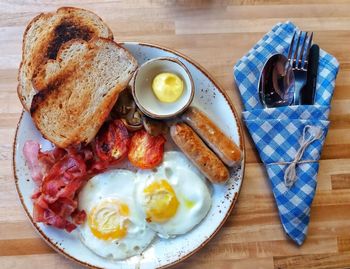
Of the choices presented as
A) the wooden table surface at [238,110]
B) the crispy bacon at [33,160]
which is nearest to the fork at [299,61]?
the wooden table surface at [238,110]

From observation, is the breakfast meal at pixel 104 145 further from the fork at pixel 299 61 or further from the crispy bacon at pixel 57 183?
the fork at pixel 299 61

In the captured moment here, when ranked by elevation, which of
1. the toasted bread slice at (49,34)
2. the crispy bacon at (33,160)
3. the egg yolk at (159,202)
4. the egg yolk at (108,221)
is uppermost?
the toasted bread slice at (49,34)

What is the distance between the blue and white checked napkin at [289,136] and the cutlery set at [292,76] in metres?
0.04

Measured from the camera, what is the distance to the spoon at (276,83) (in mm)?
2219

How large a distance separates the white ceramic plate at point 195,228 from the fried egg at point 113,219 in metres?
0.05

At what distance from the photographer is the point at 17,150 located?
2.15m

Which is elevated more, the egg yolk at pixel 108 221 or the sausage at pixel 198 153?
the sausage at pixel 198 153

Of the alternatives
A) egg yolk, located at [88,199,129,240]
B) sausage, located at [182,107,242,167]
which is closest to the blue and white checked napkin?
sausage, located at [182,107,242,167]

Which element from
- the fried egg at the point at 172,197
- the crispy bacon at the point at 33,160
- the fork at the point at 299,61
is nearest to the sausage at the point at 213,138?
the fried egg at the point at 172,197

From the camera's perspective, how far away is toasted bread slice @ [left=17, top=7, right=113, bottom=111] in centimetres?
216

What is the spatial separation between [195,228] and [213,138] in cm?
43

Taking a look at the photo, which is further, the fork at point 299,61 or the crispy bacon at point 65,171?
the fork at point 299,61

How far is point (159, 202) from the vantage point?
2.12 meters

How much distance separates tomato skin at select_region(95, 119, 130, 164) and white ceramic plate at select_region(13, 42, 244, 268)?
270mm
